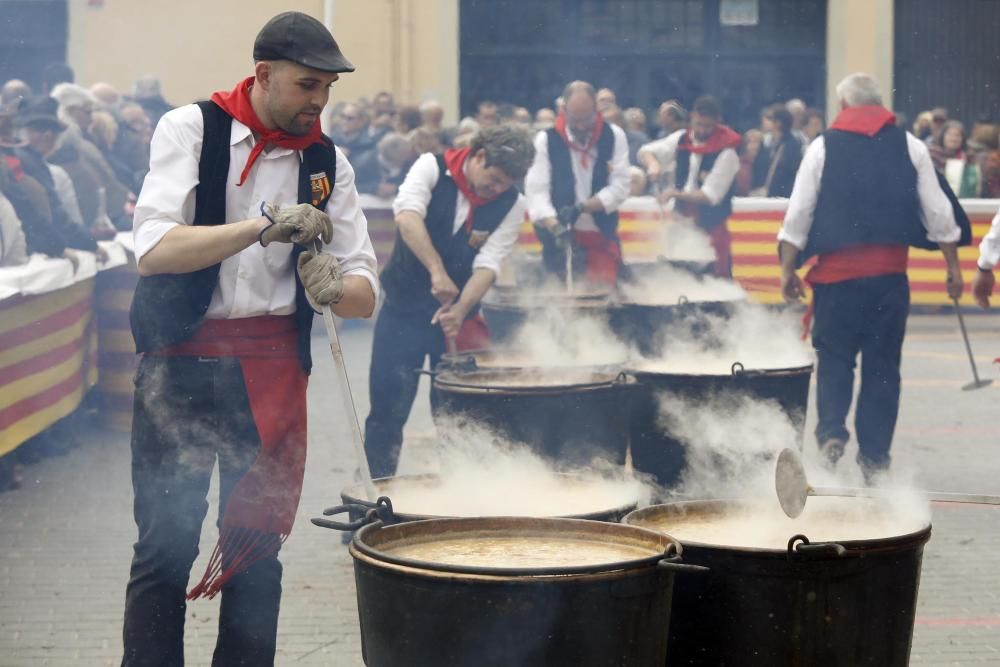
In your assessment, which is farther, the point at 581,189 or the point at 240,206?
the point at 581,189

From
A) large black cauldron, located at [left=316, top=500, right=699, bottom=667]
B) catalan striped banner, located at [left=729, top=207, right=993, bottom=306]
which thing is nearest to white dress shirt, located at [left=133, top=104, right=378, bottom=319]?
large black cauldron, located at [left=316, top=500, right=699, bottom=667]

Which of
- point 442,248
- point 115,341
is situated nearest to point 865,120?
point 442,248

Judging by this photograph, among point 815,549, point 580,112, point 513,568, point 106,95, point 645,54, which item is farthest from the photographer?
point 645,54

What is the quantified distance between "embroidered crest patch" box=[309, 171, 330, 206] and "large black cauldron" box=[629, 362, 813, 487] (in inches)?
86.1

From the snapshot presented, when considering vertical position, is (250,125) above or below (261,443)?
above

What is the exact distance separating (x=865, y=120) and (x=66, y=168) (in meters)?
5.60

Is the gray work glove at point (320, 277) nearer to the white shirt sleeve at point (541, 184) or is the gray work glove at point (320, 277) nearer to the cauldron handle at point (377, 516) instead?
the cauldron handle at point (377, 516)

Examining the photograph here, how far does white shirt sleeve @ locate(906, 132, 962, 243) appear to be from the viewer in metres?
7.49

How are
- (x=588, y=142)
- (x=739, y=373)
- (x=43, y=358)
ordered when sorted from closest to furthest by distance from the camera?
(x=739, y=373) → (x=43, y=358) → (x=588, y=142)

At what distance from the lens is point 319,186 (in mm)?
4160

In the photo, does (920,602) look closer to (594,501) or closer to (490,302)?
(594,501)

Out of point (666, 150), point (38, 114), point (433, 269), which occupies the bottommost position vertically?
point (433, 269)

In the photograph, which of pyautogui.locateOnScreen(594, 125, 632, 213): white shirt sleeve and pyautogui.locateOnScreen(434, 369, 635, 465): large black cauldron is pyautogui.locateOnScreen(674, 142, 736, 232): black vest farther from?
pyautogui.locateOnScreen(434, 369, 635, 465): large black cauldron

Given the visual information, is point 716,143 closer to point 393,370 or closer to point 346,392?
point 393,370
